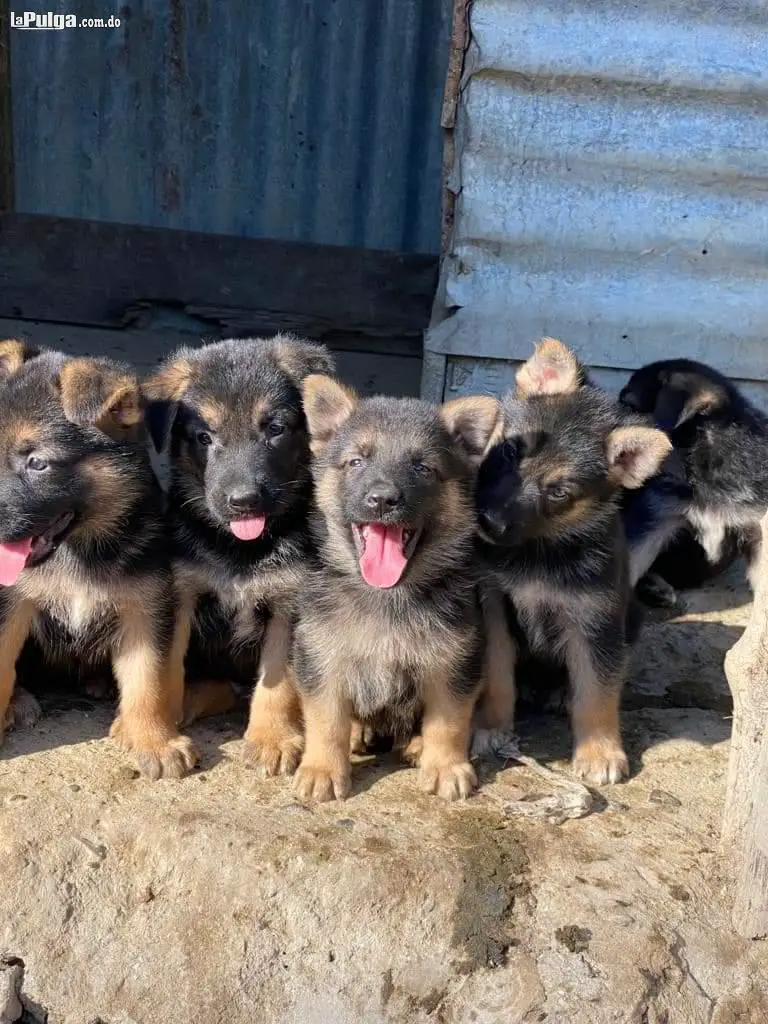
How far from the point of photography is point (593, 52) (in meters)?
5.53

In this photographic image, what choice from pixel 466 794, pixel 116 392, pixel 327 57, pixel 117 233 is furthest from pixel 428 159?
pixel 466 794

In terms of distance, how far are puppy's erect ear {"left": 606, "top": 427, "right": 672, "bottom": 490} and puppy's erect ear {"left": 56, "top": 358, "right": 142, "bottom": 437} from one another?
1773 mm

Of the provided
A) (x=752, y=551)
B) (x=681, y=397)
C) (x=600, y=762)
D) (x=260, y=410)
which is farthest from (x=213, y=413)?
(x=752, y=551)

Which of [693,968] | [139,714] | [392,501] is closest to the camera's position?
[693,968]

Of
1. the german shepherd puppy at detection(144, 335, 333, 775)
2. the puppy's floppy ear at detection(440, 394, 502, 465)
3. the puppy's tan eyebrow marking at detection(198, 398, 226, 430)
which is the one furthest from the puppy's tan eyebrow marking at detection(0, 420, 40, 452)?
the puppy's floppy ear at detection(440, 394, 502, 465)

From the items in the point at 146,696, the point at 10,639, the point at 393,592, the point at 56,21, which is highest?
the point at 56,21

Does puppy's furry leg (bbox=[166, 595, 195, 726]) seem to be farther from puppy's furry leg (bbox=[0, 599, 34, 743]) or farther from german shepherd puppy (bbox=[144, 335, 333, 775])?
puppy's furry leg (bbox=[0, 599, 34, 743])

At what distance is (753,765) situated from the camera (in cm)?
343

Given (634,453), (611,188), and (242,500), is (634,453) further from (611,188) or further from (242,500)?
(611,188)

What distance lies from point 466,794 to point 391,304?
4.04 metres

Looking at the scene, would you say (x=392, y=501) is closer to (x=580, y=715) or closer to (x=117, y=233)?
(x=580, y=715)

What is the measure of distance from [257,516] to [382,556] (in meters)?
0.48

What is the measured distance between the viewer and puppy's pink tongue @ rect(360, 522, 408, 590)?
3865mm

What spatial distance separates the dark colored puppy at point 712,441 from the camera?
5336 millimetres
